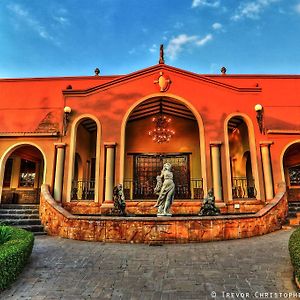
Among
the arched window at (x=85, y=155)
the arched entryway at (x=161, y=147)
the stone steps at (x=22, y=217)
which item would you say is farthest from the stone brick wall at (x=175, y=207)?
the arched entryway at (x=161, y=147)

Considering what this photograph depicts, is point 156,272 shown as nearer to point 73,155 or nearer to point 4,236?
point 4,236

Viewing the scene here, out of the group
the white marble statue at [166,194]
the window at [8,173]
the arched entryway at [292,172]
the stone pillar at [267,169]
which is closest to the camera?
the white marble statue at [166,194]

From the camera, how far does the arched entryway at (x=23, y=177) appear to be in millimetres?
13703

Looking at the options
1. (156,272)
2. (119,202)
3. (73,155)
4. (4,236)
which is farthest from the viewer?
(73,155)

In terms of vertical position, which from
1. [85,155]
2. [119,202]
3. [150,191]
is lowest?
[119,202]

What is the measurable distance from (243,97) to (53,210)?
31.9 ft

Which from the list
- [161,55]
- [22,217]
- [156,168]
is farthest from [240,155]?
[22,217]

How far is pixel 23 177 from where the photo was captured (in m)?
14.3

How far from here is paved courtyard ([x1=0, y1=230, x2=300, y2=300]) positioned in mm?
3969

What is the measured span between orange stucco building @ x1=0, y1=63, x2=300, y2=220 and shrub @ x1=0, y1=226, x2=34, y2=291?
4.71m

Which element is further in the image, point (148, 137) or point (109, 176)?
point (148, 137)

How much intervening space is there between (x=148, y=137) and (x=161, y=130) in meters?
0.90

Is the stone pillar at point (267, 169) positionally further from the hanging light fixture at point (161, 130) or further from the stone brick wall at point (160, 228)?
the hanging light fixture at point (161, 130)

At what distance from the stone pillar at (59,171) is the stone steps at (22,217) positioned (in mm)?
972
